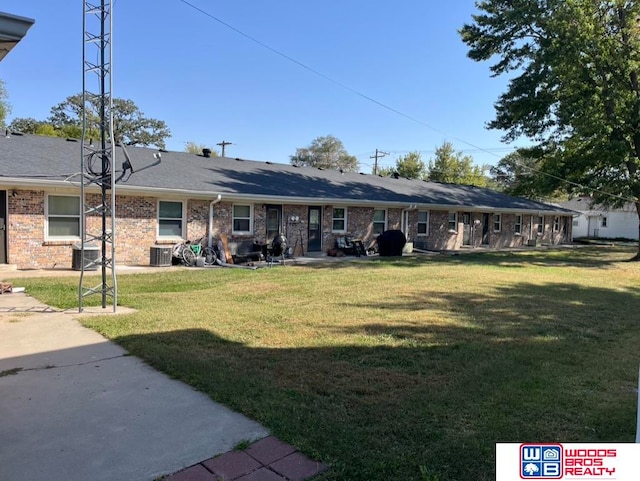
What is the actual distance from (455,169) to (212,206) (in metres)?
37.9

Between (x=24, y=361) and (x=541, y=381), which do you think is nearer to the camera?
(x=541, y=381)

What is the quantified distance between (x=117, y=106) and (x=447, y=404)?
49.8 metres

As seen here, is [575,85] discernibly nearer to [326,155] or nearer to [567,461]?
A: [567,461]

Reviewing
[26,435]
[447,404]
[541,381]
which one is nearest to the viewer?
[26,435]

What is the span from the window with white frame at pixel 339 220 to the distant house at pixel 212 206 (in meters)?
0.04

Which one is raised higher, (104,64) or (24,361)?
(104,64)

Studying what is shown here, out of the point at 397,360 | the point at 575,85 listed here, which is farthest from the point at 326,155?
the point at 397,360

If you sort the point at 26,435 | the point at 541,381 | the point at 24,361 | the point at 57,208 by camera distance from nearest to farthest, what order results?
the point at 26,435
the point at 541,381
the point at 24,361
the point at 57,208

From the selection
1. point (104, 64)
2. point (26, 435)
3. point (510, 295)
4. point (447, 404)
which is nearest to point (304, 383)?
point (447, 404)

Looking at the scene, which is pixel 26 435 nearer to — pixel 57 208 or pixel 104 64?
pixel 104 64

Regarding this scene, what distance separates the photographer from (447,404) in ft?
12.9

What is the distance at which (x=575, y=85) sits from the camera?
1841cm

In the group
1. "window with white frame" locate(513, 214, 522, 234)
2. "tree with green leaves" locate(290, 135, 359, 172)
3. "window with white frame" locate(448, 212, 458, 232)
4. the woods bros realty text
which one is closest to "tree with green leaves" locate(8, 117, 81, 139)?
"window with white frame" locate(448, 212, 458, 232)

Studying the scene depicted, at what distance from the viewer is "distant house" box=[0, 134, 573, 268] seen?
1224cm
